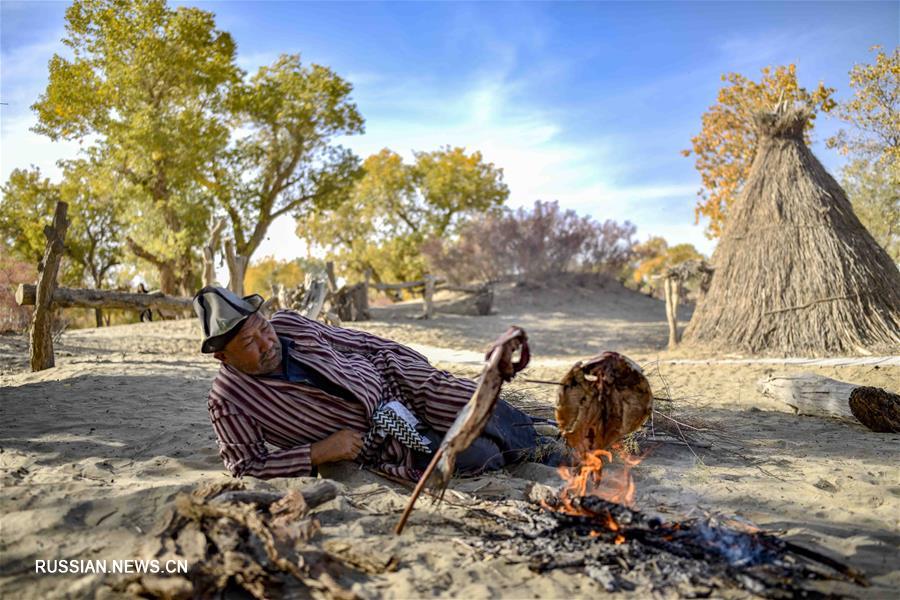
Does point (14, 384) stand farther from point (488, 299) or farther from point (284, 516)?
point (488, 299)

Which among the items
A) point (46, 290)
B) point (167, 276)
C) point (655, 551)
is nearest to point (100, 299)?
point (46, 290)

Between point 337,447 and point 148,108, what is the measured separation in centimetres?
1827

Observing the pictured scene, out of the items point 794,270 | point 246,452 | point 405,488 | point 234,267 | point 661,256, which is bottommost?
point 405,488

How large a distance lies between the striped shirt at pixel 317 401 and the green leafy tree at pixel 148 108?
16736mm

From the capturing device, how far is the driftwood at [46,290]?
22.6ft

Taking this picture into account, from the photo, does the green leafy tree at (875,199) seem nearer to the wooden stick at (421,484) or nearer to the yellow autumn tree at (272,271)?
the wooden stick at (421,484)

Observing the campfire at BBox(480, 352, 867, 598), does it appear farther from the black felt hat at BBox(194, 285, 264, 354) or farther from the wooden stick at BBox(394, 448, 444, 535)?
the black felt hat at BBox(194, 285, 264, 354)

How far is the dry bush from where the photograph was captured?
21953mm

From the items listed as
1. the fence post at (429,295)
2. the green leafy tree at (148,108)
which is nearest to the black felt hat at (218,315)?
the fence post at (429,295)

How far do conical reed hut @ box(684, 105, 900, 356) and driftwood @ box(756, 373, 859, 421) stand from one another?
3.86m

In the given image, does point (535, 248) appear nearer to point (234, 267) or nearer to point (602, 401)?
point (234, 267)

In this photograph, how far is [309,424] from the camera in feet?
9.82

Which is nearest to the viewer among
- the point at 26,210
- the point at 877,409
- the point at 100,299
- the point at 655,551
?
the point at 655,551

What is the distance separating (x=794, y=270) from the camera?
920 centimetres
